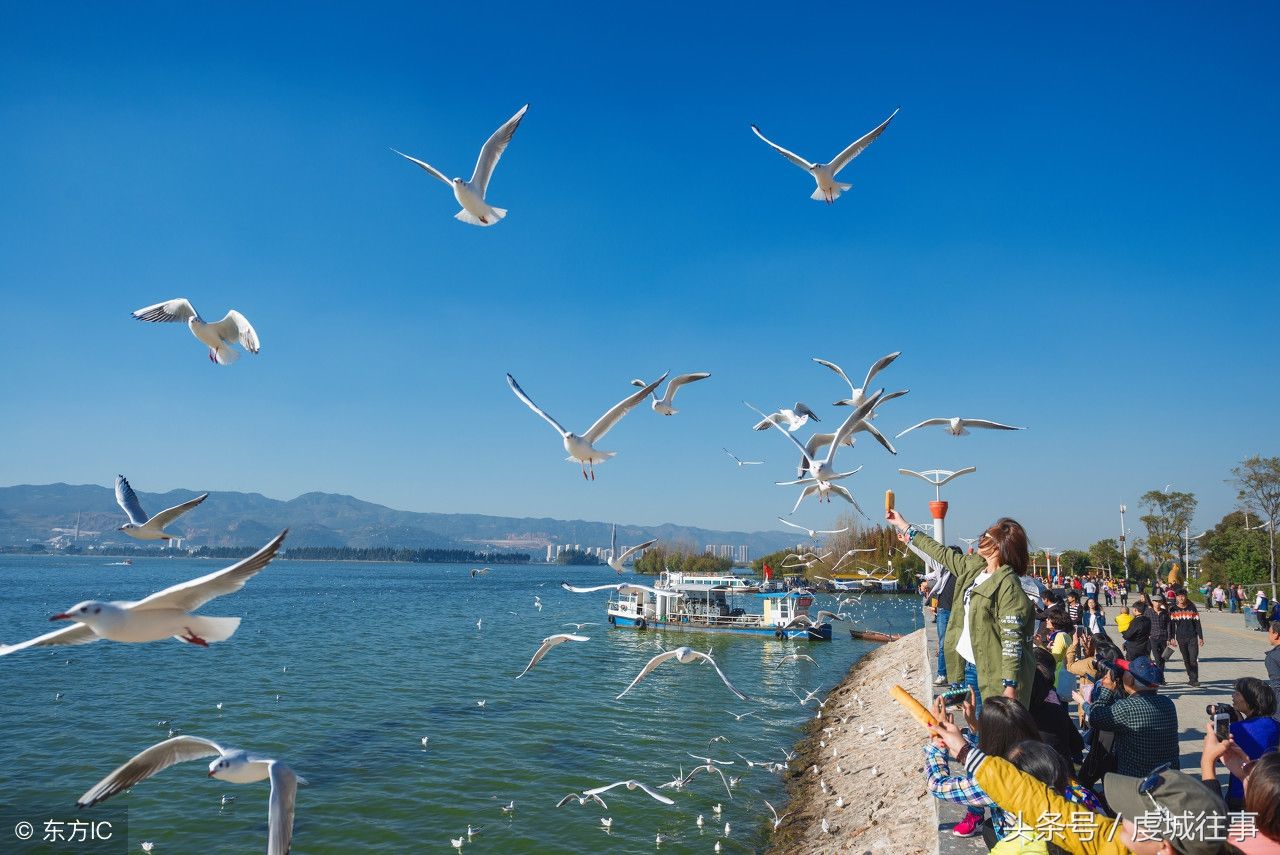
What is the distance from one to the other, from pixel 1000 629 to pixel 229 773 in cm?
510

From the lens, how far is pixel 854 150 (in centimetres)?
1019

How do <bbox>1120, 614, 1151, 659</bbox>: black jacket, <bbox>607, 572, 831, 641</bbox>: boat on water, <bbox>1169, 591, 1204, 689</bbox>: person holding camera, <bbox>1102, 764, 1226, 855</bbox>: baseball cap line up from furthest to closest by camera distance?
<bbox>607, 572, 831, 641</bbox>: boat on water < <bbox>1169, 591, 1204, 689</bbox>: person holding camera < <bbox>1120, 614, 1151, 659</bbox>: black jacket < <bbox>1102, 764, 1226, 855</bbox>: baseball cap

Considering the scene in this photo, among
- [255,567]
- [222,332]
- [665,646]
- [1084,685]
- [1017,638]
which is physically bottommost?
[665,646]

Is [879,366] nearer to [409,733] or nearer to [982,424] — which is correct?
[982,424]

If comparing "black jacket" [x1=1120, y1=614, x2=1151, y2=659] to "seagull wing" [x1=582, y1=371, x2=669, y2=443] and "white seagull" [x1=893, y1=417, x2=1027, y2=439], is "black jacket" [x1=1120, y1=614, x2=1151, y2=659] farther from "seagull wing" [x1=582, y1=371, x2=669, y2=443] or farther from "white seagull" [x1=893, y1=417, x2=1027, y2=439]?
"seagull wing" [x1=582, y1=371, x2=669, y2=443]

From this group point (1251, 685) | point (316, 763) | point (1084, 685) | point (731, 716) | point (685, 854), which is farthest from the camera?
point (731, 716)

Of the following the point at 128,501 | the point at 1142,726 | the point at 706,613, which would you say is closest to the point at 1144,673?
the point at 1142,726

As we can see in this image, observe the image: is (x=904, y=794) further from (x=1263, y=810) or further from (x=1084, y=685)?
(x=1263, y=810)

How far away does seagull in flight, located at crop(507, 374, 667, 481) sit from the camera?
832 centimetres

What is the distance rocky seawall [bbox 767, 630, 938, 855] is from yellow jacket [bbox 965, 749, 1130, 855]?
3.01 metres

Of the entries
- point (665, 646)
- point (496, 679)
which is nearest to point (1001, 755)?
point (496, 679)

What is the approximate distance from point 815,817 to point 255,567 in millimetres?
9044

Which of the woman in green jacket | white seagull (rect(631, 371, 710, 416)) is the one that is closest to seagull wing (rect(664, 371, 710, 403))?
white seagull (rect(631, 371, 710, 416))

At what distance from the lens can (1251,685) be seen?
472 cm
